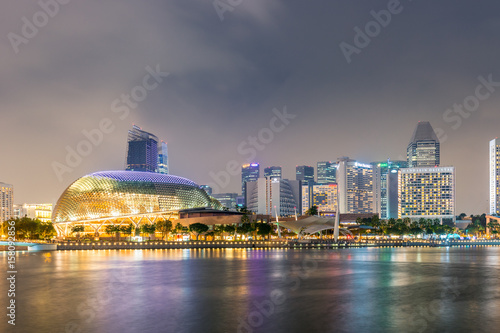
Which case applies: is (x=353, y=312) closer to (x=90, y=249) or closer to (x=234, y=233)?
(x=90, y=249)

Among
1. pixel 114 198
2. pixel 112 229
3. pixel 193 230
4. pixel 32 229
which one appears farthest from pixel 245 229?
pixel 32 229

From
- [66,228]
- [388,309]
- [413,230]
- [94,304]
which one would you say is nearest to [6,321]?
[94,304]

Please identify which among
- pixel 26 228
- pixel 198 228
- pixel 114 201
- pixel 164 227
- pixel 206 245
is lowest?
pixel 206 245

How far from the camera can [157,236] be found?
6826 inches

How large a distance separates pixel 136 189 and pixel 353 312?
155 meters

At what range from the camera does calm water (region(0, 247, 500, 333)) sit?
39.0 metres

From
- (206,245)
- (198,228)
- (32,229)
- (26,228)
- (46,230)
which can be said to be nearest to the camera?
(206,245)

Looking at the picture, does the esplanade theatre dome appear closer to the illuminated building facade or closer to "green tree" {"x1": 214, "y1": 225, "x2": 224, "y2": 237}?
the illuminated building facade

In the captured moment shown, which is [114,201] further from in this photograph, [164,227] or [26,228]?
[26,228]

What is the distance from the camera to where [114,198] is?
183 m

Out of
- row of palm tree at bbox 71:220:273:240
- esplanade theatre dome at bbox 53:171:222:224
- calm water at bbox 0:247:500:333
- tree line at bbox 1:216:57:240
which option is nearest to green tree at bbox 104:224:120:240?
row of palm tree at bbox 71:220:273:240

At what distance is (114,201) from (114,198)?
1307mm

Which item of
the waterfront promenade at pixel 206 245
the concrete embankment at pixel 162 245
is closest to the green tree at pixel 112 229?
the waterfront promenade at pixel 206 245

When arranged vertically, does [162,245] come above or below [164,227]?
below
